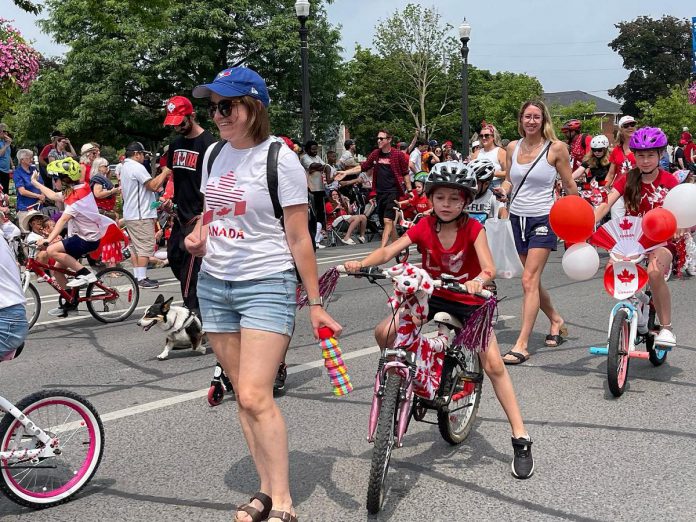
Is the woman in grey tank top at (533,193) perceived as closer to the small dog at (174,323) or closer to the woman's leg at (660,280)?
the woman's leg at (660,280)

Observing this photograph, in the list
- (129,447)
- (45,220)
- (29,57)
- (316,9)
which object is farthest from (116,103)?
(129,447)

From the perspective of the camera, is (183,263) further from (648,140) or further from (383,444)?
(648,140)

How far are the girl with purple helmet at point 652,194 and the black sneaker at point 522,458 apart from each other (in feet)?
7.53

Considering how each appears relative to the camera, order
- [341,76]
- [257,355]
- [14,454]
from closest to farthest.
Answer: [257,355]
[14,454]
[341,76]

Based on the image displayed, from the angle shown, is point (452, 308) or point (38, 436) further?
point (452, 308)

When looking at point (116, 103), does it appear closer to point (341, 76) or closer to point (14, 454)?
point (341, 76)

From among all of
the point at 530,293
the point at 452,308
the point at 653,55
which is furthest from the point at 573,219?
the point at 653,55

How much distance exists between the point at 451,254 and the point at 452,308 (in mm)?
280

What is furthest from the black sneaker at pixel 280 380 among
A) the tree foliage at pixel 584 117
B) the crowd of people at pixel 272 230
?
the tree foliage at pixel 584 117

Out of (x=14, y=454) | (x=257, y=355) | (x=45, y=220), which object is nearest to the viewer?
(x=257, y=355)

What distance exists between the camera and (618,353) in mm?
5473

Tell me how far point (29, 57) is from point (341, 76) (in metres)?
28.0

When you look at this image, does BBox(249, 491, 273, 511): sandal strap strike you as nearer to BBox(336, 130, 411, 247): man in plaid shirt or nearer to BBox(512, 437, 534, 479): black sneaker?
BBox(512, 437, 534, 479): black sneaker

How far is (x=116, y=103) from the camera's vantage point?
4031cm
